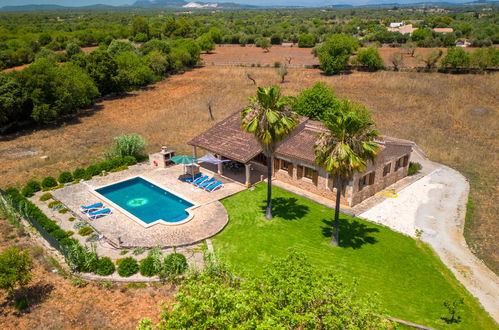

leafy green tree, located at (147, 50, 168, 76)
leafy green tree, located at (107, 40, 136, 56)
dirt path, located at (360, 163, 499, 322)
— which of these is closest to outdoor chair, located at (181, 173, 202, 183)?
dirt path, located at (360, 163, 499, 322)

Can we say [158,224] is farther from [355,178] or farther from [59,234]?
[355,178]

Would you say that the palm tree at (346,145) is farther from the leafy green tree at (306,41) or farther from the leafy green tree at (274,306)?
the leafy green tree at (306,41)

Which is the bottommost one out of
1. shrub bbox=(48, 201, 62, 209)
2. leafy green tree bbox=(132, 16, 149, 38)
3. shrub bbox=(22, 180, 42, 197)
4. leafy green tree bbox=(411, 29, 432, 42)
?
shrub bbox=(48, 201, 62, 209)

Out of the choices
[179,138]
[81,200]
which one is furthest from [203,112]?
[81,200]

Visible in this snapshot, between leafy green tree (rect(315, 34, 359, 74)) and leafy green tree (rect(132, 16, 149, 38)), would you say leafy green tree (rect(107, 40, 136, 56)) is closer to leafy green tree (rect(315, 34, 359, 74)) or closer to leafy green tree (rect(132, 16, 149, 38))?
leafy green tree (rect(315, 34, 359, 74))

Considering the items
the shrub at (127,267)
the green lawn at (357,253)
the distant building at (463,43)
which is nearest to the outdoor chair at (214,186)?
the green lawn at (357,253)

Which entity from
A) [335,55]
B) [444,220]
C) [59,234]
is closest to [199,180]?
[59,234]

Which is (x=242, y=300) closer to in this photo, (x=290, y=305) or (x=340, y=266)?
(x=290, y=305)
